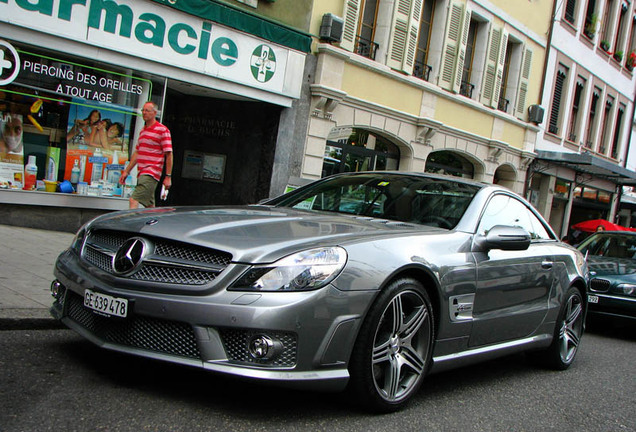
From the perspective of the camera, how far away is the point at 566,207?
2519 cm

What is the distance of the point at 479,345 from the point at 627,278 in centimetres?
534

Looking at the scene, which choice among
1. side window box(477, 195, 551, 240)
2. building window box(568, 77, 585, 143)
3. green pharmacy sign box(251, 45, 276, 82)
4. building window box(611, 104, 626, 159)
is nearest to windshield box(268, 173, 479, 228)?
side window box(477, 195, 551, 240)

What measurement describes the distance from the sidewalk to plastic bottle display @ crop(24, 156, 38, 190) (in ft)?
2.20

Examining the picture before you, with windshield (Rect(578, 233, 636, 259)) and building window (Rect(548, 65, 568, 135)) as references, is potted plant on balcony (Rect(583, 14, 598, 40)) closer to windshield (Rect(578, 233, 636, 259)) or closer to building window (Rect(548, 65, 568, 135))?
building window (Rect(548, 65, 568, 135))

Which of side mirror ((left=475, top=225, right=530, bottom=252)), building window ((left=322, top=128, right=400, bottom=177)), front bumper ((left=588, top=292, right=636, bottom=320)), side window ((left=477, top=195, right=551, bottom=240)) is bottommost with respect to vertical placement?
front bumper ((left=588, top=292, right=636, bottom=320))

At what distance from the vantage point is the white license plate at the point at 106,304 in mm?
3369

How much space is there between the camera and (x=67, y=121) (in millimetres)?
10234

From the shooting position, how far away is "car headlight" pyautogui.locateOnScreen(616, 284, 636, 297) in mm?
8812

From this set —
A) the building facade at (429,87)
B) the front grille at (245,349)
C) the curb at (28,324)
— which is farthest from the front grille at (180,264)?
the building facade at (429,87)

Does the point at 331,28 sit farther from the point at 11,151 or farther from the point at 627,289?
the point at 627,289

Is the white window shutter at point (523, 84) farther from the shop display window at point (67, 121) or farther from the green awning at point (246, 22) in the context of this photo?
the shop display window at point (67, 121)

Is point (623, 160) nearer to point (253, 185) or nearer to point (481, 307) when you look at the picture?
point (253, 185)

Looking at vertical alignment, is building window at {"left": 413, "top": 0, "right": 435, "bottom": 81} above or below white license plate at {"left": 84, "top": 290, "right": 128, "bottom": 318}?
above

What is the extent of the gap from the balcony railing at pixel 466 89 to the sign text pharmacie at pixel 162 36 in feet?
23.5
